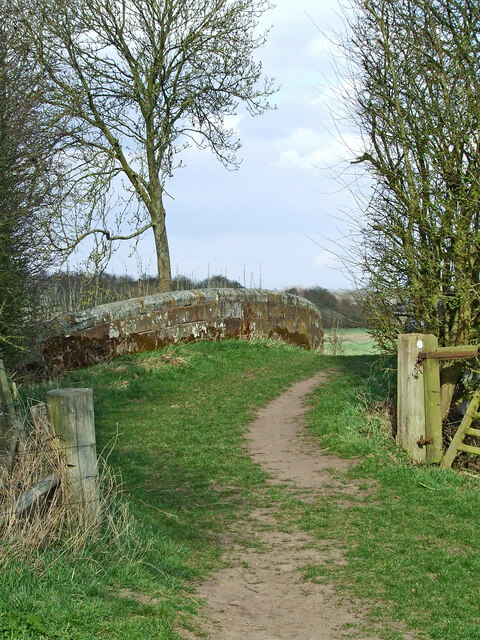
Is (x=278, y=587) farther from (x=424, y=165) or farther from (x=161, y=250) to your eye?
(x=161, y=250)

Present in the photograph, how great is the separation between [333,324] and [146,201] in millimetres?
8222

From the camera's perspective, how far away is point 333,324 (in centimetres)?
2355

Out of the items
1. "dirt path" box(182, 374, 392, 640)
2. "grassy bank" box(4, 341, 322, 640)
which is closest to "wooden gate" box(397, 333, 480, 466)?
"dirt path" box(182, 374, 392, 640)

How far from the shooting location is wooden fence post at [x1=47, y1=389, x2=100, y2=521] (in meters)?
5.13

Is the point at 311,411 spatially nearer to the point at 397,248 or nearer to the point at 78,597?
the point at 397,248

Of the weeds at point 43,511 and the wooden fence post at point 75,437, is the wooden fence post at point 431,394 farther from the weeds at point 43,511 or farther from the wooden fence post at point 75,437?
the wooden fence post at point 75,437

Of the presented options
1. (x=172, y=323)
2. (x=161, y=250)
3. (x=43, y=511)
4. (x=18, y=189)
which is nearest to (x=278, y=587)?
(x=43, y=511)

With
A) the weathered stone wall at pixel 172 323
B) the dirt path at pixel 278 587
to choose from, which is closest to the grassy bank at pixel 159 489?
the dirt path at pixel 278 587

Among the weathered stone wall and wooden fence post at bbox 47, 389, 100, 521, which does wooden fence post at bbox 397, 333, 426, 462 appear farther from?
the weathered stone wall

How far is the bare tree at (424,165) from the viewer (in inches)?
336

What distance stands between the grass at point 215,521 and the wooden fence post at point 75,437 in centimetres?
41

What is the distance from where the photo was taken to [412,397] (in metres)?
8.39

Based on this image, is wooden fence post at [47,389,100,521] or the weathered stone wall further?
the weathered stone wall

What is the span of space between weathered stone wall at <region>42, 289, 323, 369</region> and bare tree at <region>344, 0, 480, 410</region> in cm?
574
